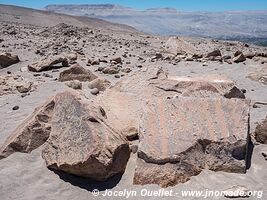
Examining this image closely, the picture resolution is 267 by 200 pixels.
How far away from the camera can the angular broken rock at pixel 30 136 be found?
485 cm

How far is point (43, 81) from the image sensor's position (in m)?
8.44

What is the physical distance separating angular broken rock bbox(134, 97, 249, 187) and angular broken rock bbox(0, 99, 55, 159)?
1184 millimetres

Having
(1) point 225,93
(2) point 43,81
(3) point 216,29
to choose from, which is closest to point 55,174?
(1) point 225,93

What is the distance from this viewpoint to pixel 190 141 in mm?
4316

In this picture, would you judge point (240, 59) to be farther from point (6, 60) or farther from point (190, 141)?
point (190, 141)

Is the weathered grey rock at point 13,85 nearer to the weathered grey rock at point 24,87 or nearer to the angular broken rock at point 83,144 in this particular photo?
the weathered grey rock at point 24,87

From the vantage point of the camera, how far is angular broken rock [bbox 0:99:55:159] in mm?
4848

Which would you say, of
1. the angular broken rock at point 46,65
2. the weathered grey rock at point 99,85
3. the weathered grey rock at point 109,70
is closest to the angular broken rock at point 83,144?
the weathered grey rock at point 99,85

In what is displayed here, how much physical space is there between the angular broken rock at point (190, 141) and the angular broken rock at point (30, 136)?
3.88ft

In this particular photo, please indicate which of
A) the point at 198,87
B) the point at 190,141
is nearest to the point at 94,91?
the point at 198,87

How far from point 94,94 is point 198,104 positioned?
2.83 meters

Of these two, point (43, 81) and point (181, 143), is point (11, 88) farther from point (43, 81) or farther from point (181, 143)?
point (181, 143)

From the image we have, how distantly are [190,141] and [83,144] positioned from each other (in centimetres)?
108

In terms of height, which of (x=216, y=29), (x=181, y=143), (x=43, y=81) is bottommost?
(x=216, y=29)
